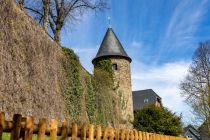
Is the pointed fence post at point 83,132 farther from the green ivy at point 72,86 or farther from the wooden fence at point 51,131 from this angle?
the green ivy at point 72,86

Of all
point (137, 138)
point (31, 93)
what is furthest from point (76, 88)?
point (137, 138)

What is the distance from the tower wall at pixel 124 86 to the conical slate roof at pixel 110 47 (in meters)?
0.66

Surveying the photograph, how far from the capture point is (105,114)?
20797mm

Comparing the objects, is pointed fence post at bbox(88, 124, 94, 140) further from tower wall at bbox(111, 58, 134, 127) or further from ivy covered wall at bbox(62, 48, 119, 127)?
tower wall at bbox(111, 58, 134, 127)

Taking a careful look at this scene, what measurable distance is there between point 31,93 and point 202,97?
20606 millimetres

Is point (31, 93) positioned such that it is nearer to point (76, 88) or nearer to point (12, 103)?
point (12, 103)

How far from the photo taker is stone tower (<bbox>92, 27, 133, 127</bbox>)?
27.9 metres

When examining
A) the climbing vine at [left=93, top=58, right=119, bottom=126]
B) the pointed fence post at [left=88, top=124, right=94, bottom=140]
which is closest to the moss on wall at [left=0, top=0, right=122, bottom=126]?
the climbing vine at [left=93, top=58, right=119, bottom=126]

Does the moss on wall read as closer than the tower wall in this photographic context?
Yes

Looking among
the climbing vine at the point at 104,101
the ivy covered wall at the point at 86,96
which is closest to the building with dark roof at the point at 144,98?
the climbing vine at the point at 104,101

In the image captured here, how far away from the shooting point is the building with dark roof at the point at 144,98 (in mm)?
51650

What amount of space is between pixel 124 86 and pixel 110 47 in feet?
14.2

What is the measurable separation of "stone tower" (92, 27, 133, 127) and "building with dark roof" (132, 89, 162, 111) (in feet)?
70.5

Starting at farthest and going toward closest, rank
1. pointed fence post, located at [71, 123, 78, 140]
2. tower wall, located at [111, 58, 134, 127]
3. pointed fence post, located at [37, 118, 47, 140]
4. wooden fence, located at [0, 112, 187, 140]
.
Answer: tower wall, located at [111, 58, 134, 127] → pointed fence post, located at [71, 123, 78, 140] → pointed fence post, located at [37, 118, 47, 140] → wooden fence, located at [0, 112, 187, 140]
